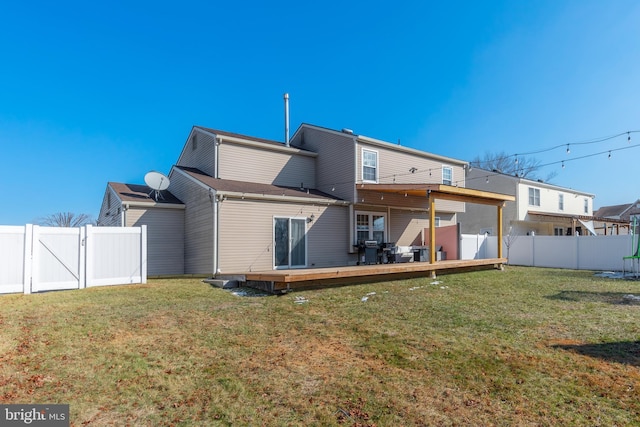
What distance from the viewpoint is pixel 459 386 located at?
3295 millimetres

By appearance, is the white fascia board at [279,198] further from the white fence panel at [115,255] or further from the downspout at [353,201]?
the white fence panel at [115,255]

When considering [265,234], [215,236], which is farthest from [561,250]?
[215,236]

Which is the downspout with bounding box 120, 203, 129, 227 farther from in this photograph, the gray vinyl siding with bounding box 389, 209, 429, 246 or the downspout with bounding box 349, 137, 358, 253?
the gray vinyl siding with bounding box 389, 209, 429, 246

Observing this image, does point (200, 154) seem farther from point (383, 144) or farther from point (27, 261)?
point (27, 261)

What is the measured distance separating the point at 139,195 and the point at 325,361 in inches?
460

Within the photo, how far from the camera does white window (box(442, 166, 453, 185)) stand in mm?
16781

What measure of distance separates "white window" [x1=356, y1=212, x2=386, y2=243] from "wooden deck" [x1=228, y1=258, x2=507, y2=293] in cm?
312

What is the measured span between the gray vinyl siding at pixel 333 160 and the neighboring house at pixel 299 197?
4 cm

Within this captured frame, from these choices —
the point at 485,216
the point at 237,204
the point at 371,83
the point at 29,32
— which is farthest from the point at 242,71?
the point at 485,216

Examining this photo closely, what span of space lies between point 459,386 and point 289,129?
14.4 m

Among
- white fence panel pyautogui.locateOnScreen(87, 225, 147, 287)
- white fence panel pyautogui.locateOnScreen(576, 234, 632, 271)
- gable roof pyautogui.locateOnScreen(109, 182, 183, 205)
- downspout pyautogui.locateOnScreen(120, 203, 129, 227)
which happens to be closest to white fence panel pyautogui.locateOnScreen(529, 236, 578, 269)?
white fence panel pyautogui.locateOnScreen(576, 234, 632, 271)

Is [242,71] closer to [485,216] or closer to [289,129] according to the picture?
[289,129]

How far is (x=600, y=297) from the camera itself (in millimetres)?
7664

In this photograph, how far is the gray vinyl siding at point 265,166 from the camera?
44.1ft
